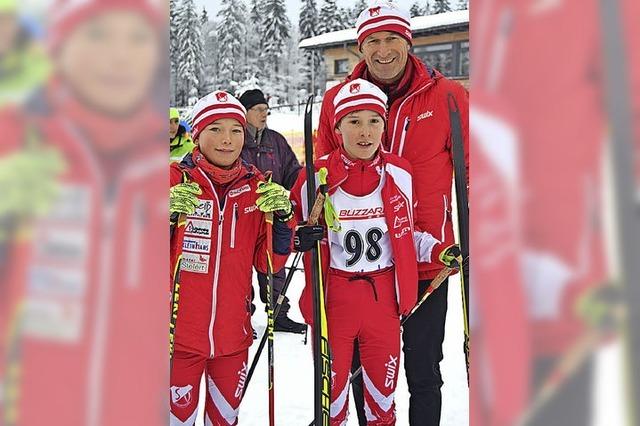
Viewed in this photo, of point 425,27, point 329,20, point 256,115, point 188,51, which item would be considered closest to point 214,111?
point 256,115

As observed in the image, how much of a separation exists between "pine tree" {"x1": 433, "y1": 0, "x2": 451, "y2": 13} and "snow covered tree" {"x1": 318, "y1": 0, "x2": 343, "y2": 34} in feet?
7.84

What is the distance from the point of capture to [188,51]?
1113 cm

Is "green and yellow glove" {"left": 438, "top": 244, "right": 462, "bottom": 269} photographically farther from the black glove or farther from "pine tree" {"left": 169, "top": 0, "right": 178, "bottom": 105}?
"pine tree" {"left": 169, "top": 0, "right": 178, "bottom": 105}

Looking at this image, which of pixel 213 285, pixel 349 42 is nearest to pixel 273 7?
pixel 349 42

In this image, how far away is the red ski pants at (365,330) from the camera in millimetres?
2217

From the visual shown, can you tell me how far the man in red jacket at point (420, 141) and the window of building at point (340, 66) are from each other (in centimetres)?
1264

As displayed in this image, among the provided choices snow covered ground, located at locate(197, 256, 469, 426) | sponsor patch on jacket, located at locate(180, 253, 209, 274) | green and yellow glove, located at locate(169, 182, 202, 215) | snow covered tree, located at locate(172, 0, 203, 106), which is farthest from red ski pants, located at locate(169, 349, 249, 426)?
snow covered tree, located at locate(172, 0, 203, 106)

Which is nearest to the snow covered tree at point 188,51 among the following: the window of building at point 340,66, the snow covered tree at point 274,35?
the snow covered tree at point 274,35

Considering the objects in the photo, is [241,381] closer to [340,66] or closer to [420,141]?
[420,141]
